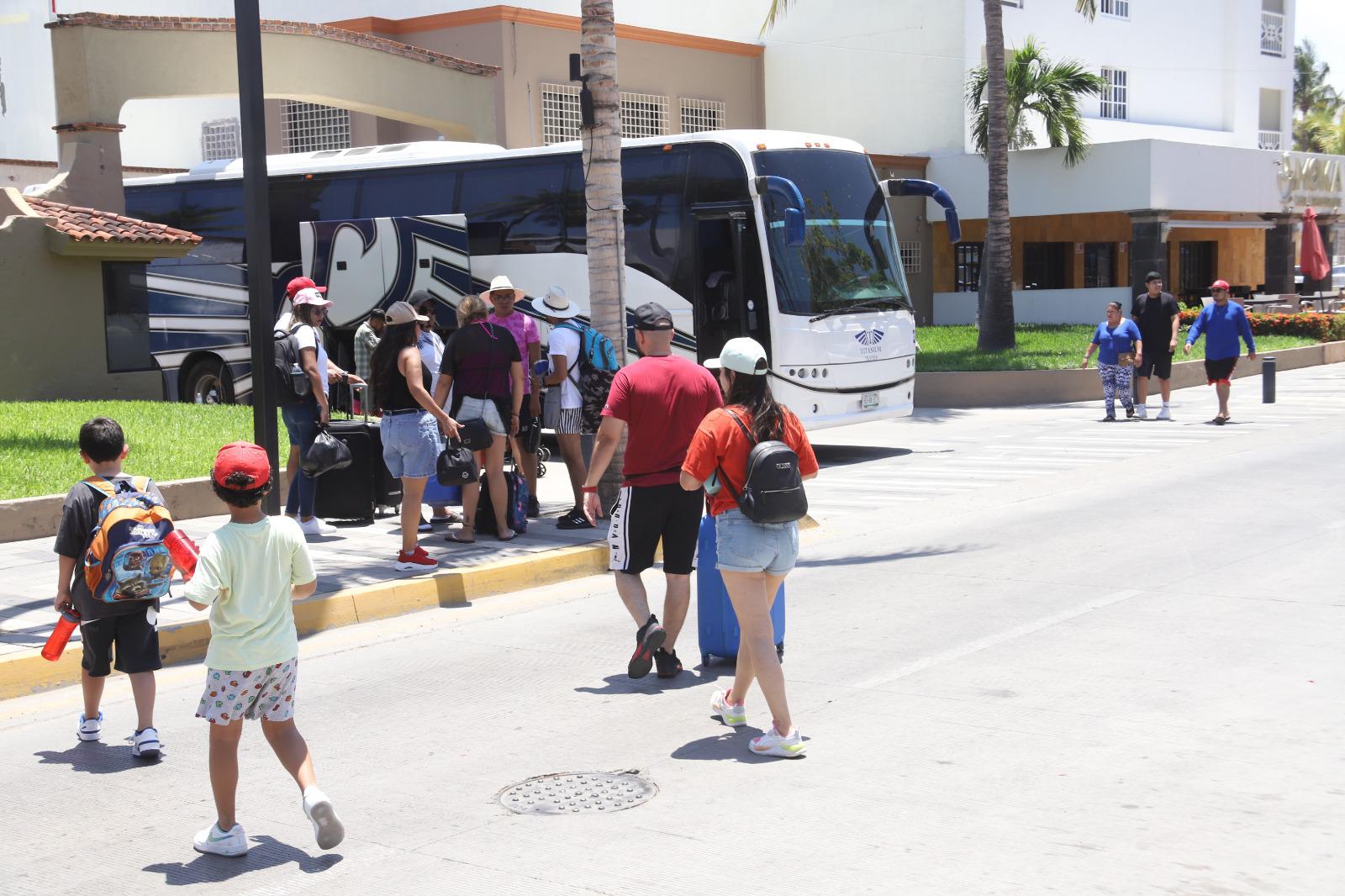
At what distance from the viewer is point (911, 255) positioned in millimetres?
35844

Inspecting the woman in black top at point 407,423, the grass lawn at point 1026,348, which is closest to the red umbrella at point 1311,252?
the grass lawn at point 1026,348

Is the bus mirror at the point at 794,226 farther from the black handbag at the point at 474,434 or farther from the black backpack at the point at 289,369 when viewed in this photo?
the black backpack at the point at 289,369

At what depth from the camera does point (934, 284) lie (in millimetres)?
36250

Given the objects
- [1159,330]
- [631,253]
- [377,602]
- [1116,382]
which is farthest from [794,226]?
[1159,330]

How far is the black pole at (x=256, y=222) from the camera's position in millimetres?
9828

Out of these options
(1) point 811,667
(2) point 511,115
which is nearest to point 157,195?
(2) point 511,115

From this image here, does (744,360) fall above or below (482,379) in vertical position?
above

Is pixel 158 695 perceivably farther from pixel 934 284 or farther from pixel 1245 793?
pixel 934 284

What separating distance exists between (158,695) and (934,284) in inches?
1201

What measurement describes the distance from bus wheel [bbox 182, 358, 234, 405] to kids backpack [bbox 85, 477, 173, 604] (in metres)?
14.8

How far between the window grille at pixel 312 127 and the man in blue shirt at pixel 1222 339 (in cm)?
1909

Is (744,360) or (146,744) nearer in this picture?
(744,360)

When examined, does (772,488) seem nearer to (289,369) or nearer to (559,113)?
(289,369)

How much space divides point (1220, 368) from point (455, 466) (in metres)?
12.6
